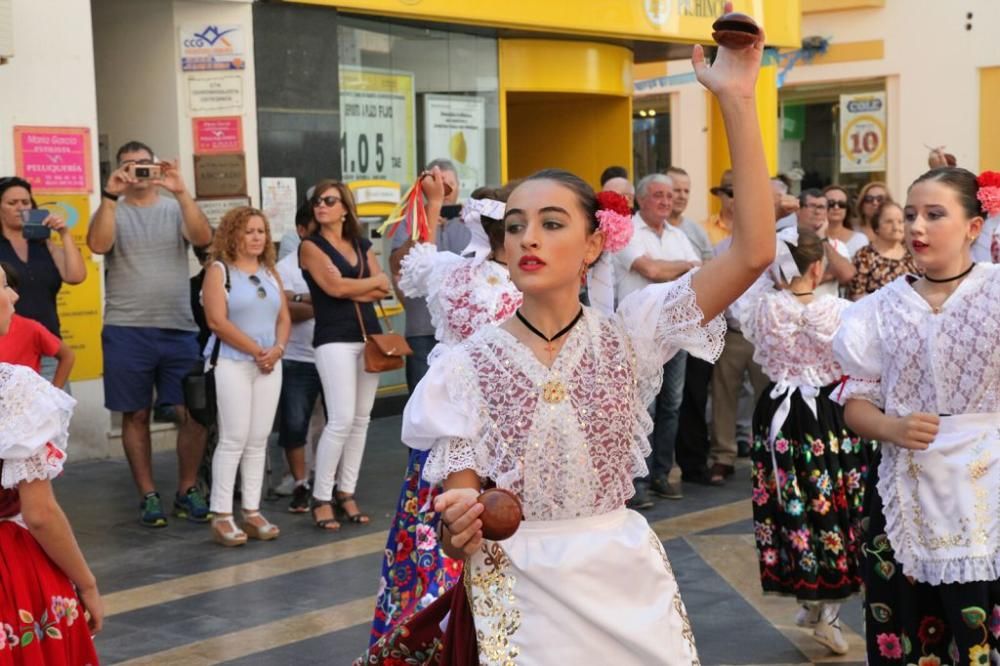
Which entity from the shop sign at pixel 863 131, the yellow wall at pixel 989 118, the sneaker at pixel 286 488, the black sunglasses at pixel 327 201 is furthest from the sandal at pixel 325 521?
the shop sign at pixel 863 131

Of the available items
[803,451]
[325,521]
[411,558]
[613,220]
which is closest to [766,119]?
[325,521]

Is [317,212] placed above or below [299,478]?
above

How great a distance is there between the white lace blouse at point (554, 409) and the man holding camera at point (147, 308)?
551 centimetres

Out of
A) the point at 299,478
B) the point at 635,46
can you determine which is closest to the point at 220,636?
the point at 299,478

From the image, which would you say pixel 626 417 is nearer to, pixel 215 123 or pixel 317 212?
pixel 317 212

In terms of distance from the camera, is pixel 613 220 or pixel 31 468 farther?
pixel 31 468

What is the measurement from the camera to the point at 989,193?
15.7 ft

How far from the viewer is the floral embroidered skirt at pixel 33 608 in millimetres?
4070

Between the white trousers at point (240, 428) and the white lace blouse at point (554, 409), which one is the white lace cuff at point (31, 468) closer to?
the white lace blouse at point (554, 409)

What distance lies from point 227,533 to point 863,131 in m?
18.9

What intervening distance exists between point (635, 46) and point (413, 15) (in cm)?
461

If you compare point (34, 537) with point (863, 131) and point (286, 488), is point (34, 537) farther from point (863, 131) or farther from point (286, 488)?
point (863, 131)

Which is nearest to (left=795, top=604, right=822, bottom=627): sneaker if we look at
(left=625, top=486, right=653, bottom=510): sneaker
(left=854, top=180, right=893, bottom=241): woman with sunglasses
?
(left=625, top=486, right=653, bottom=510): sneaker

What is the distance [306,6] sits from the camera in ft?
38.4
